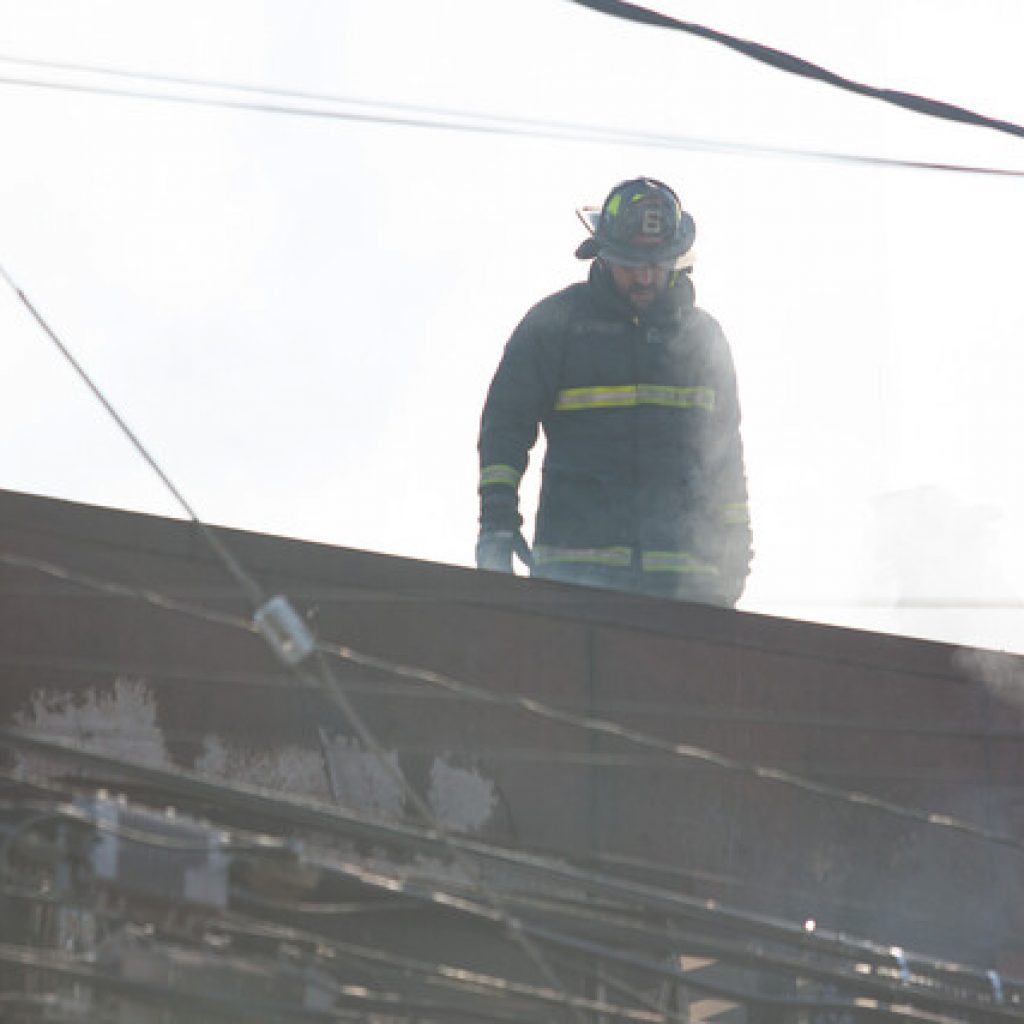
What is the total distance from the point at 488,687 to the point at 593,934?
0.94 meters

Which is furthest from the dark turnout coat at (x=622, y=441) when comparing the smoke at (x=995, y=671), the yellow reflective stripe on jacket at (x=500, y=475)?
the smoke at (x=995, y=671)

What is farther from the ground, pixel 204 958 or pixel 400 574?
pixel 400 574

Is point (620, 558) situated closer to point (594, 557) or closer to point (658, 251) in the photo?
point (594, 557)

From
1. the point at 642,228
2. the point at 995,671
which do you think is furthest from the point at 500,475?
the point at 995,671

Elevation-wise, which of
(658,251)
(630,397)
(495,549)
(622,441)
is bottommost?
(495,549)

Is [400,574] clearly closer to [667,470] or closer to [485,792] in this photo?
[485,792]

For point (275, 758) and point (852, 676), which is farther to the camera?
point (852, 676)

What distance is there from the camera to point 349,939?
267 inches

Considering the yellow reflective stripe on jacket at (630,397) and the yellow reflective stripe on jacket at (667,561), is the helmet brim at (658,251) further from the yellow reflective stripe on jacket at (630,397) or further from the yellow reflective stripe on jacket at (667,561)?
the yellow reflective stripe on jacket at (667,561)

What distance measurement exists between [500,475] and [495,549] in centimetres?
26

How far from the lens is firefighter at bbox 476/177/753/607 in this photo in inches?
327

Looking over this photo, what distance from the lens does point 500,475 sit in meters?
8.23

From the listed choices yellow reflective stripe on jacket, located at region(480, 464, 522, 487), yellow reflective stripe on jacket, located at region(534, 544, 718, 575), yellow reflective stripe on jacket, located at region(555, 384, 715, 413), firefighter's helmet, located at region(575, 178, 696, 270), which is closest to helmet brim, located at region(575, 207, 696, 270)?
firefighter's helmet, located at region(575, 178, 696, 270)

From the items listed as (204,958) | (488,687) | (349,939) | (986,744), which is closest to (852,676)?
(986,744)
